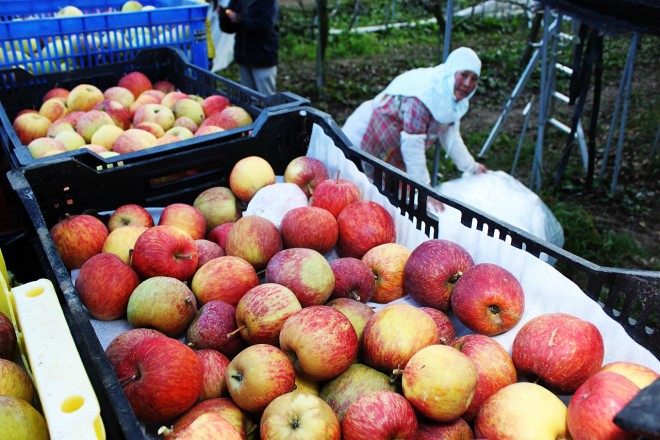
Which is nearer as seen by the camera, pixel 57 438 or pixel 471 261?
pixel 57 438

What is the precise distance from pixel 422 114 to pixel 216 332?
270cm

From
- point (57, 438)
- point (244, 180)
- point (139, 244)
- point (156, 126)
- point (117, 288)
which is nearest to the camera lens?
point (57, 438)

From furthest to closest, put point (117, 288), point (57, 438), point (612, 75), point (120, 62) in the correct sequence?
point (612, 75) → point (120, 62) → point (117, 288) → point (57, 438)

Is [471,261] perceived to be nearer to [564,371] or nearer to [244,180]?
[564,371]

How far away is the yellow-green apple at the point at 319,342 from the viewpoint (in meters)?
1.40

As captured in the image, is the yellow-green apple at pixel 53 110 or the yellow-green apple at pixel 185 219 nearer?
the yellow-green apple at pixel 185 219

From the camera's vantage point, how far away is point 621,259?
407cm

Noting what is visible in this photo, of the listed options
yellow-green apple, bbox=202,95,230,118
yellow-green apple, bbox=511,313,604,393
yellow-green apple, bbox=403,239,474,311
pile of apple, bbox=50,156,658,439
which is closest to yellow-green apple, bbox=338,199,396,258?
pile of apple, bbox=50,156,658,439

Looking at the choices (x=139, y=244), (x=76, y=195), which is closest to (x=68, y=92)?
(x=76, y=195)

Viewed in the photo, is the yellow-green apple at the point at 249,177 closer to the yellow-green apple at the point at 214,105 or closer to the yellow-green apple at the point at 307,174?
the yellow-green apple at the point at 307,174

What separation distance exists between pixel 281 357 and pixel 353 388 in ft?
0.70

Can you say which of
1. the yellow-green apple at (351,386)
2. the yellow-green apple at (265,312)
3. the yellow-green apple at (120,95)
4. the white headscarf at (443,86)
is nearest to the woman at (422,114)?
the white headscarf at (443,86)

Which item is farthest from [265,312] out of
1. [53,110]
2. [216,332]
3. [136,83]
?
[136,83]

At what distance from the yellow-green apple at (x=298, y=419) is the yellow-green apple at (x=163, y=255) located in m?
0.71
